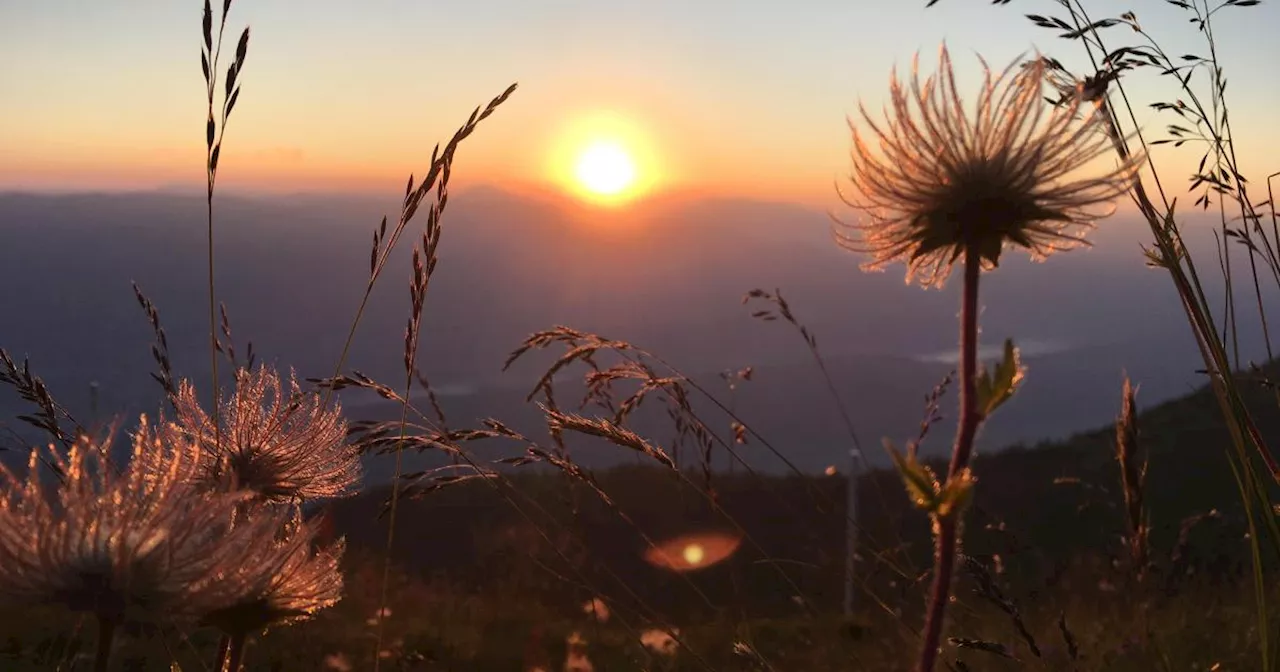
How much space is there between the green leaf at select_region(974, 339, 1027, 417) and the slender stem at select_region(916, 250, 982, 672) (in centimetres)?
2

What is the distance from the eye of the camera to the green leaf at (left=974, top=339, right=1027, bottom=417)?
1.18 metres

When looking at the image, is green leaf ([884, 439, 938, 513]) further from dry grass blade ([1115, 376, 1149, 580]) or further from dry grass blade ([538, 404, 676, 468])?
dry grass blade ([1115, 376, 1149, 580])

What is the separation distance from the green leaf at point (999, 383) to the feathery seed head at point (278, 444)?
153 cm

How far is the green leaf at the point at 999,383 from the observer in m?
1.18

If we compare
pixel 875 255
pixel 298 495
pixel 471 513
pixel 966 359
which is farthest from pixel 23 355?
pixel 471 513

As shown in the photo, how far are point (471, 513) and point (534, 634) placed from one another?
14.3 meters

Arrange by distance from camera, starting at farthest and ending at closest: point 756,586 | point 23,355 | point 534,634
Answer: point 756,586, point 534,634, point 23,355

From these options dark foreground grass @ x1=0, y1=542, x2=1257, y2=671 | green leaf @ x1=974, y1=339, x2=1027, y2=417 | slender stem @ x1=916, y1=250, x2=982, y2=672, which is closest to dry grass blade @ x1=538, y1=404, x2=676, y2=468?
dark foreground grass @ x1=0, y1=542, x2=1257, y2=671

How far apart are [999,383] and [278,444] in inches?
67.3

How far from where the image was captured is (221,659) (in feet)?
5.80

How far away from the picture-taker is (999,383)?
3.98 ft

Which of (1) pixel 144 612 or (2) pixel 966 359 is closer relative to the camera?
(1) pixel 144 612

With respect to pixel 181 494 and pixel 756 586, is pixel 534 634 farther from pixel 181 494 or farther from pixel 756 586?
pixel 756 586

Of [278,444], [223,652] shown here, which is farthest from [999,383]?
[278,444]
